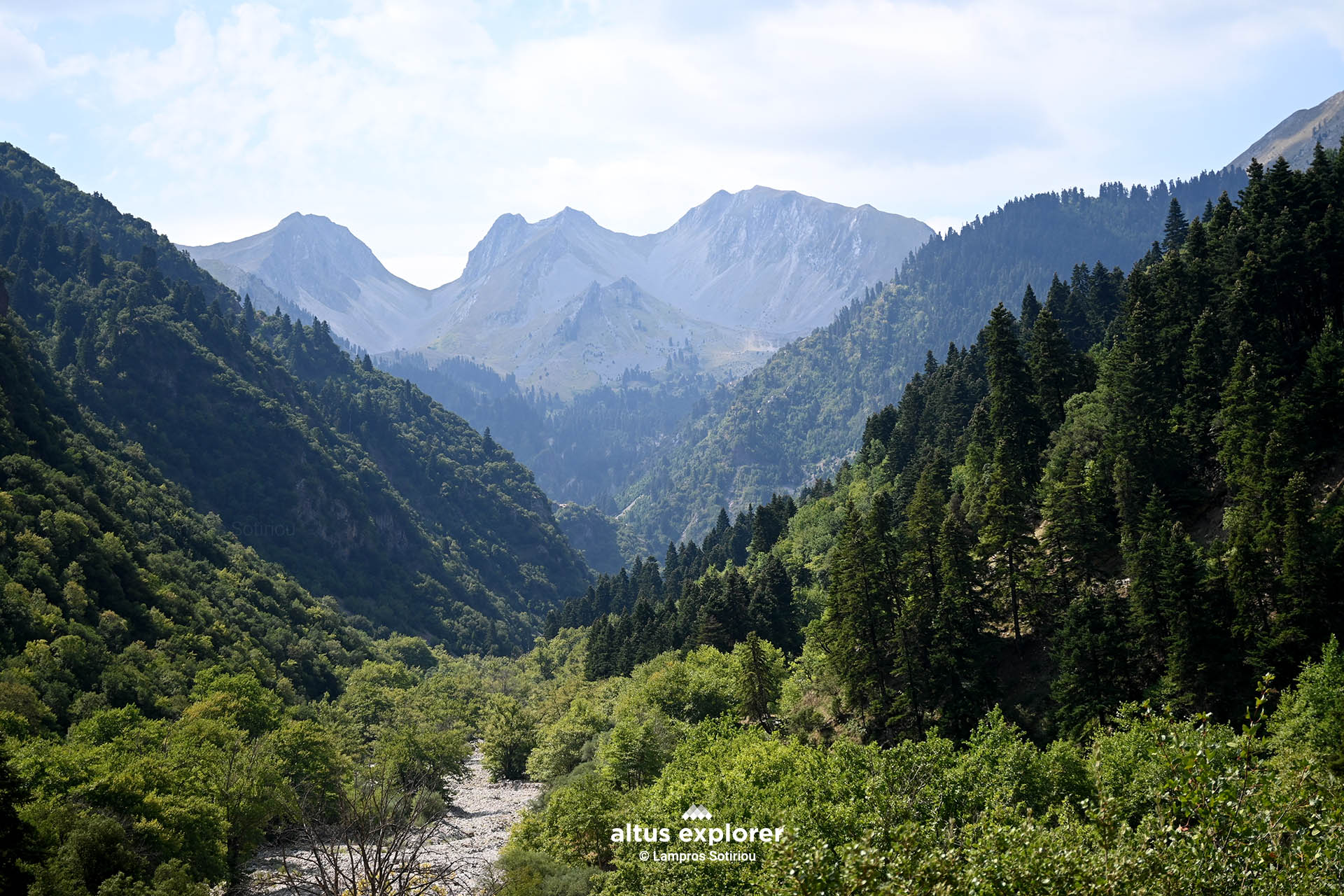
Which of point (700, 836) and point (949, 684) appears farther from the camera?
point (949, 684)

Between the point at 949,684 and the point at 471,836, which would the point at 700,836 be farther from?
the point at 471,836

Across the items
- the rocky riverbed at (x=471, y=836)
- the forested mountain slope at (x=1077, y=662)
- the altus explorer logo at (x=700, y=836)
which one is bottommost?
the rocky riverbed at (x=471, y=836)

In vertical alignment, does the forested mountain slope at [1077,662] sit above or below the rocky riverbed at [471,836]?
above

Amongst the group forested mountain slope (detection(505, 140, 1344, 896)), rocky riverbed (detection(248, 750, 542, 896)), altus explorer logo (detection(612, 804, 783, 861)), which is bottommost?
rocky riverbed (detection(248, 750, 542, 896))

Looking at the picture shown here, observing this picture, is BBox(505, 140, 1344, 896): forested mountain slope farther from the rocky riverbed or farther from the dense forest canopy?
the rocky riverbed

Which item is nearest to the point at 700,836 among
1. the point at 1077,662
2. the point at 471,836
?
the point at 1077,662

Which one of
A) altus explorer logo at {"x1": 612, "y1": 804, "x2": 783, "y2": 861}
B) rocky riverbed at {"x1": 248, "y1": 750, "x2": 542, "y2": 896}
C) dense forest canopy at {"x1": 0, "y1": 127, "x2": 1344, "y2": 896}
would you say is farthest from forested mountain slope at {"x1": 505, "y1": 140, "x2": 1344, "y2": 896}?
rocky riverbed at {"x1": 248, "y1": 750, "x2": 542, "y2": 896}

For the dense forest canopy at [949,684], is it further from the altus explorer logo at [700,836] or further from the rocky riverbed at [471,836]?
the rocky riverbed at [471,836]

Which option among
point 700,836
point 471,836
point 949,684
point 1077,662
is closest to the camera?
point 700,836

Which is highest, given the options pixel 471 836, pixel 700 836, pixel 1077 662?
pixel 1077 662

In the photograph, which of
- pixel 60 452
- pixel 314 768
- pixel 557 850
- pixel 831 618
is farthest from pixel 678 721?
pixel 60 452

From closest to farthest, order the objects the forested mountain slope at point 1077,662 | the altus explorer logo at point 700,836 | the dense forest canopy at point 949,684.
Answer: the forested mountain slope at point 1077,662 → the dense forest canopy at point 949,684 → the altus explorer logo at point 700,836

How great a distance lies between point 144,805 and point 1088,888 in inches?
2316

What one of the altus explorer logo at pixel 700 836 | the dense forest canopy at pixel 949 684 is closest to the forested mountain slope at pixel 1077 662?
the dense forest canopy at pixel 949 684
